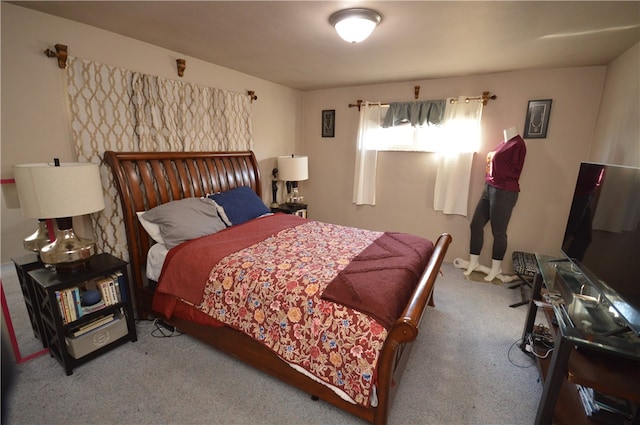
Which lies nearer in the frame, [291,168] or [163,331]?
[163,331]

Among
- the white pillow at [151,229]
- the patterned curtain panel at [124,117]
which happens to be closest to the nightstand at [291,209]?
the patterned curtain panel at [124,117]

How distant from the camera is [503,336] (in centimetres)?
230

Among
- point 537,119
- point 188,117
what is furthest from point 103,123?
point 537,119

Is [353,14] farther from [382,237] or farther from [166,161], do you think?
[166,161]

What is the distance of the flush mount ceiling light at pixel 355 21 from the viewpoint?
1796mm

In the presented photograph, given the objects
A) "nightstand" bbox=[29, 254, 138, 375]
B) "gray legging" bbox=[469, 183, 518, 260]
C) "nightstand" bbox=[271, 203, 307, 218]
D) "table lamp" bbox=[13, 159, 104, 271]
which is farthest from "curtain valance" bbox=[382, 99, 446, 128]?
"nightstand" bbox=[29, 254, 138, 375]

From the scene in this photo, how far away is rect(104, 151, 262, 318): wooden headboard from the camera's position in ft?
7.41

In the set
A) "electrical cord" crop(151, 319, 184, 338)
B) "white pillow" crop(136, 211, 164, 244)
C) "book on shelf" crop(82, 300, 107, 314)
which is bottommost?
"electrical cord" crop(151, 319, 184, 338)

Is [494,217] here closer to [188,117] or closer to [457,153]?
[457,153]

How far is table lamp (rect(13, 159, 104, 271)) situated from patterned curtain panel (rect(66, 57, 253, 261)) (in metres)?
0.46

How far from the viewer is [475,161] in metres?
3.41

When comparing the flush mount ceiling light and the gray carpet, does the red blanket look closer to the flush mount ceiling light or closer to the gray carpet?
the gray carpet

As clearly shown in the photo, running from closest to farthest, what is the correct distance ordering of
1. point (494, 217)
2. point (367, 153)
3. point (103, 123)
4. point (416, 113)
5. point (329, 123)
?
point (103, 123) < point (494, 217) < point (416, 113) < point (367, 153) < point (329, 123)

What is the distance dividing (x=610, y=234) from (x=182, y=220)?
2.77 m
